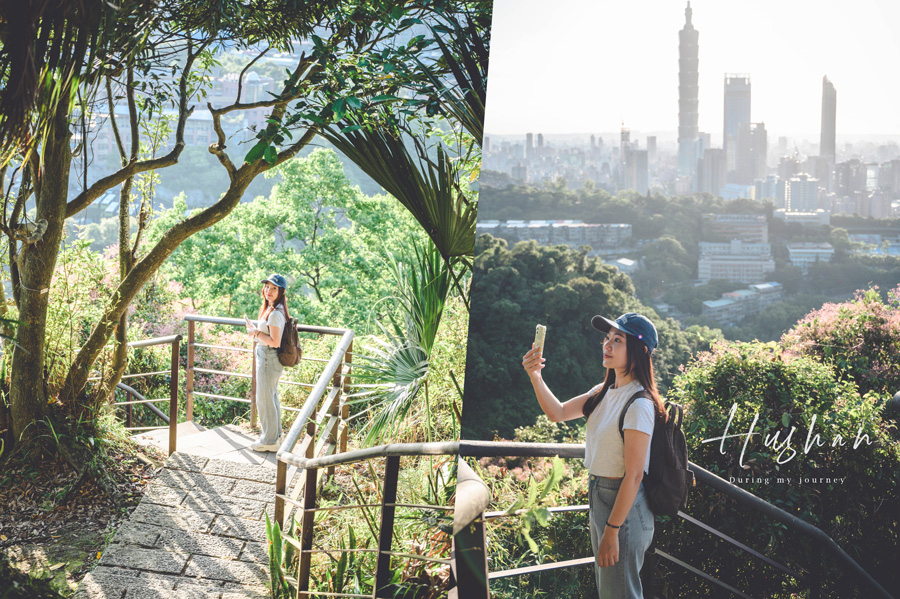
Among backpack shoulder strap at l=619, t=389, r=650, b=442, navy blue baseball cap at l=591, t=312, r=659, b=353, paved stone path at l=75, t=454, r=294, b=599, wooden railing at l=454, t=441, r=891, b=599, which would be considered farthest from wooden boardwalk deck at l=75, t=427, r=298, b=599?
navy blue baseball cap at l=591, t=312, r=659, b=353

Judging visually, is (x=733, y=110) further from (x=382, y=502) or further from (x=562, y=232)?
(x=382, y=502)

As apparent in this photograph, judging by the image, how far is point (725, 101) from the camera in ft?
6.54

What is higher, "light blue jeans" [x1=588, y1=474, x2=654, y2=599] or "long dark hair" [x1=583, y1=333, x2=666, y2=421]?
"long dark hair" [x1=583, y1=333, x2=666, y2=421]

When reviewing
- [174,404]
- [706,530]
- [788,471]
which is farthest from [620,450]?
[174,404]

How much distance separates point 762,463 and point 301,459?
1.58 metres

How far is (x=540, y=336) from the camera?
1965 millimetres

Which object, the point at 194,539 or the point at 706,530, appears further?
the point at 194,539

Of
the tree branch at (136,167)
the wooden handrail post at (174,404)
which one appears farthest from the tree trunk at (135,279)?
the wooden handrail post at (174,404)

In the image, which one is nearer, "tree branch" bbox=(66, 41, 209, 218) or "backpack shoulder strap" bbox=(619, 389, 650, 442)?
"backpack shoulder strap" bbox=(619, 389, 650, 442)

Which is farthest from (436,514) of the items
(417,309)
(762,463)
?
(762,463)

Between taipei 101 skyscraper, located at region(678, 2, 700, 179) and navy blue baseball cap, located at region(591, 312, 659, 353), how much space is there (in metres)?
0.50

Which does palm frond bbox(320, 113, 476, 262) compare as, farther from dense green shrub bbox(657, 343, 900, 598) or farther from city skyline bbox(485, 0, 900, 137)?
dense green shrub bbox(657, 343, 900, 598)

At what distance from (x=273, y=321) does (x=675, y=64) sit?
2690 mm

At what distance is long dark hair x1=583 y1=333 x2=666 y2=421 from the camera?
71.6 inches
